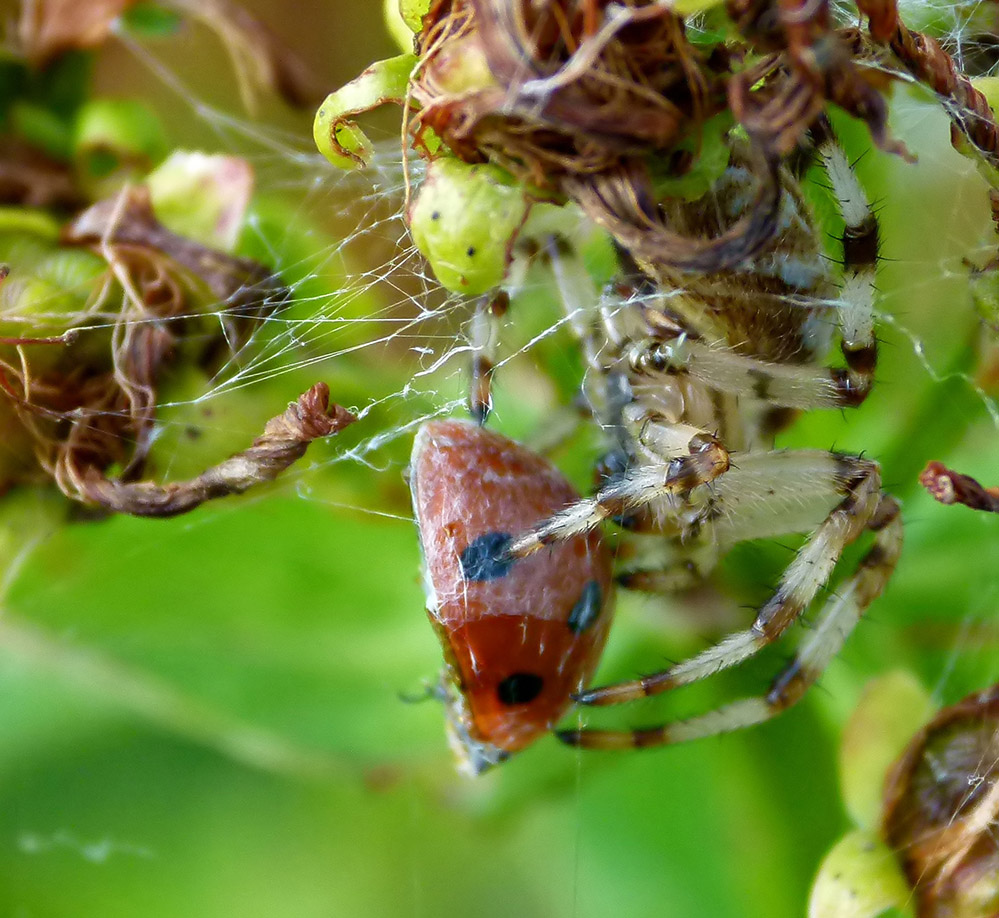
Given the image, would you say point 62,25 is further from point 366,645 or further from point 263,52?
point 366,645

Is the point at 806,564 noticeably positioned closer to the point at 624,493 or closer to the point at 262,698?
the point at 624,493

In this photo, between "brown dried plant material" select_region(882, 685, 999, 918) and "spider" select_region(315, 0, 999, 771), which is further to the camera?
"brown dried plant material" select_region(882, 685, 999, 918)

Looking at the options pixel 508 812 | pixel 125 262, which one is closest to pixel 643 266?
pixel 125 262

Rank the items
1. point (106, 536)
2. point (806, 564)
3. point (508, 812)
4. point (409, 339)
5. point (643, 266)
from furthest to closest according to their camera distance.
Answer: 1. point (508, 812)
2. point (106, 536)
3. point (409, 339)
4. point (806, 564)
5. point (643, 266)

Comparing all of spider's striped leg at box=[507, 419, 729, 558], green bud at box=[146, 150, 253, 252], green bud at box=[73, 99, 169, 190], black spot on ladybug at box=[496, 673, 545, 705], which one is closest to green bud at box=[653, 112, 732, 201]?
spider's striped leg at box=[507, 419, 729, 558]

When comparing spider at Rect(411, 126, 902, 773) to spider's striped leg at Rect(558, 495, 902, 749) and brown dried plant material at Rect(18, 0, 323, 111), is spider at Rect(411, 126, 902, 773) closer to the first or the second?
spider's striped leg at Rect(558, 495, 902, 749)

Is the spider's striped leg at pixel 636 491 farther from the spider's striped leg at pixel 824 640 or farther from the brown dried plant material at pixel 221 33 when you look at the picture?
the brown dried plant material at pixel 221 33
